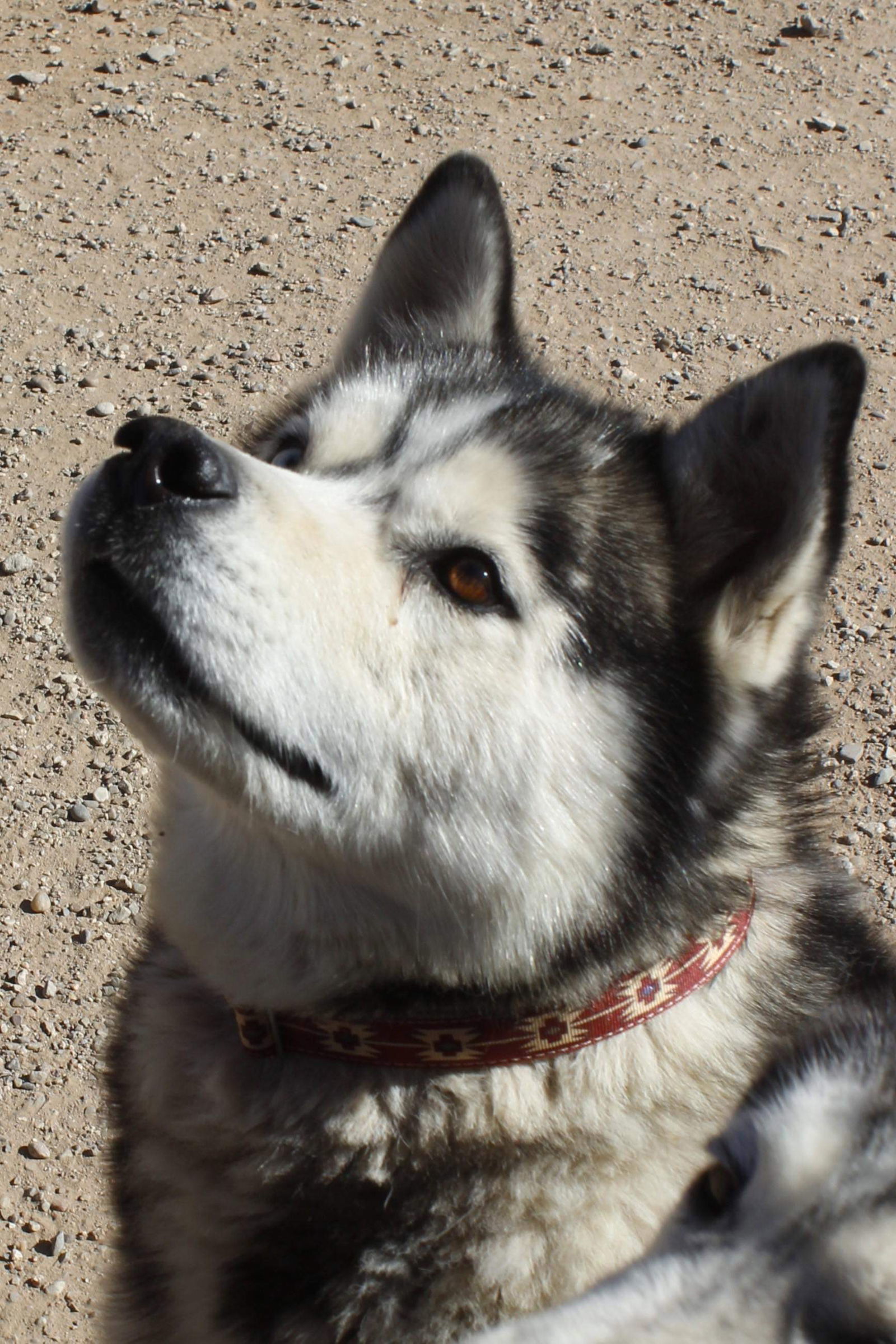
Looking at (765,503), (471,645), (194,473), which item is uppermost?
(765,503)

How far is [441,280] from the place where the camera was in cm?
267

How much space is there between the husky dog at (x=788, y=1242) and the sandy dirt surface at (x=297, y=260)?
1.63 metres

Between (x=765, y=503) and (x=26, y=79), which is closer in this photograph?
(x=765, y=503)

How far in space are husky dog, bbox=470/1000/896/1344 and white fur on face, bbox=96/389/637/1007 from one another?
0.46 meters

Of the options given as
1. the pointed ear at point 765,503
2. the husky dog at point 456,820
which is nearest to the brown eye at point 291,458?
the husky dog at point 456,820

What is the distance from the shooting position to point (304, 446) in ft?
8.07

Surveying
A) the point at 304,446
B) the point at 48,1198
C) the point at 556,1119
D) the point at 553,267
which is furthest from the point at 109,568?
the point at 553,267

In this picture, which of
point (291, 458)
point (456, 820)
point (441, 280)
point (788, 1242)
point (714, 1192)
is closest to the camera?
point (788, 1242)

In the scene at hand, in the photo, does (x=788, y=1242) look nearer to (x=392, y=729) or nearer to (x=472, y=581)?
(x=392, y=729)

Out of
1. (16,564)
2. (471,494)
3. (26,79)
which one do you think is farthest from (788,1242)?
(26,79)

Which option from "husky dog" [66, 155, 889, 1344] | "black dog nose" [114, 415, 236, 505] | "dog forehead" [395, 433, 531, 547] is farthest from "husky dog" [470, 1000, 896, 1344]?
"black dog nose" [114, 415, 236, 505]

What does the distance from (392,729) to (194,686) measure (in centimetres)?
31

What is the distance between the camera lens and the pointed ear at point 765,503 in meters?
1.91

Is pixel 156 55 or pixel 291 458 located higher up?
pixel 291 458
